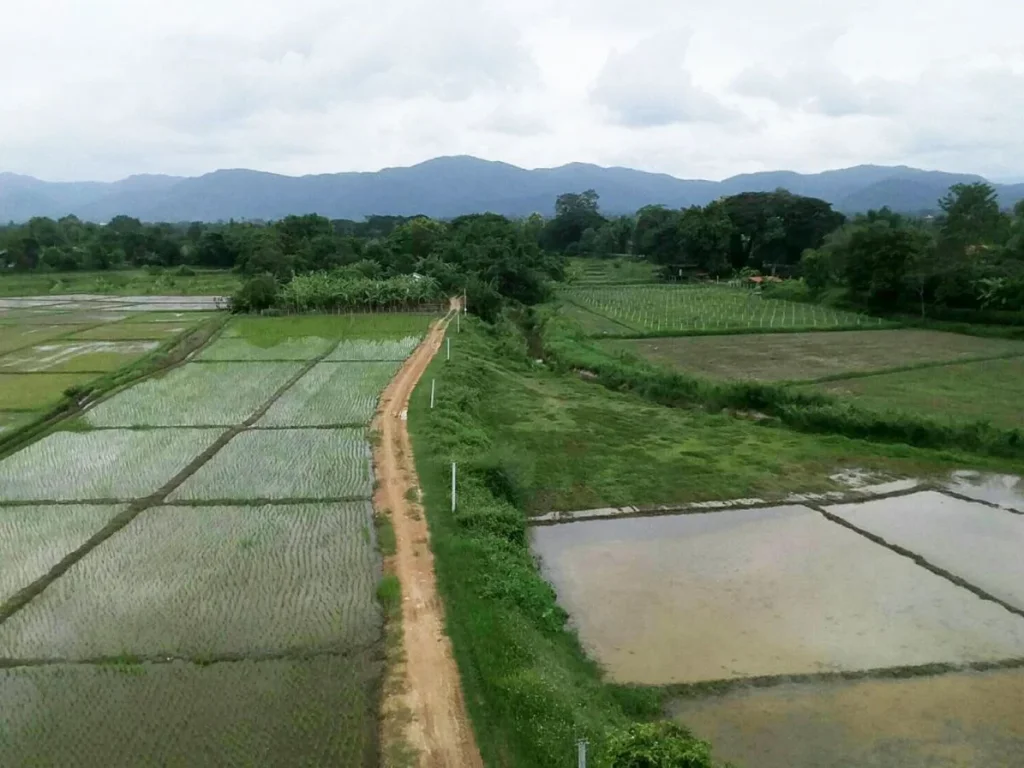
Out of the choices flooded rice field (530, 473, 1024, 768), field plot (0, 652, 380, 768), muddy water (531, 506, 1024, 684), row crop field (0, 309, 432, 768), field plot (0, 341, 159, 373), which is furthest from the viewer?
field plot (0, 341, 159, 373)

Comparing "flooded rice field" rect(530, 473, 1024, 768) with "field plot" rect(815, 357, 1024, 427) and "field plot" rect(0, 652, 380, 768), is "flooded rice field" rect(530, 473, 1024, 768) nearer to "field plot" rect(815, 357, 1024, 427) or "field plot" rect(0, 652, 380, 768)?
"field plot" rect(0, 652, 380, 768)

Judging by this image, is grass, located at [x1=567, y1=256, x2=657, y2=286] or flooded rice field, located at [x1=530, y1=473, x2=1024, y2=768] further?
grass, located at [x1=567, y1=256, x2=657, y2=286]

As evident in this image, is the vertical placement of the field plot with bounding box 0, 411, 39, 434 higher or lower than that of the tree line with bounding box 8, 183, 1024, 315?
lower

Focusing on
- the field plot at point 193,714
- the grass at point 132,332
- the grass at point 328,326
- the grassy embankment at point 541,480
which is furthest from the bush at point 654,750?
the grass at point 132,332

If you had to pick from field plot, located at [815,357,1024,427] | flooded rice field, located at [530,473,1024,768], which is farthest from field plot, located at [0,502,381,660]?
field plot, located at [815,357,1024,427]

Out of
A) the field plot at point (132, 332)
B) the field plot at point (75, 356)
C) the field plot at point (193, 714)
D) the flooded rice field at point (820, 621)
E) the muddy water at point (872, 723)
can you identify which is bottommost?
the muddy water at point (872, 723)

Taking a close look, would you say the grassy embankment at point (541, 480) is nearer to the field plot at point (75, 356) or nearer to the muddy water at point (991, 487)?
the muddy water at point (991, 487)

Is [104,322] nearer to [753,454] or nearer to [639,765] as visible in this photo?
[753,454]
